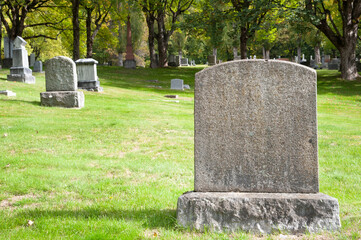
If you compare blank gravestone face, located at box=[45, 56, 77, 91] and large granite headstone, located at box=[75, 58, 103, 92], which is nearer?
blank gravestone face, located at box=[45, 56, 77, 91]

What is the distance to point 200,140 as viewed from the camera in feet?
12.5

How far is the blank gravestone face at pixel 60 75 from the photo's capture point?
13.5m

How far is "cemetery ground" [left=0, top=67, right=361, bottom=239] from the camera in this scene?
3.76 m

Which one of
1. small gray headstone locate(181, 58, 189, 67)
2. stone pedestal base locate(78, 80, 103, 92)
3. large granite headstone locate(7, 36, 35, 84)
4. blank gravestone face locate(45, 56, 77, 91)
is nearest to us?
blank gravestone face locate(45, 56, 77, 91)

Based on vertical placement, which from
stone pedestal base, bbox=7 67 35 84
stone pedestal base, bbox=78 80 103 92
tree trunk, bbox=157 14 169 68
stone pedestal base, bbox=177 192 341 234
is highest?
tree trunk, bbox=157 14 169 68

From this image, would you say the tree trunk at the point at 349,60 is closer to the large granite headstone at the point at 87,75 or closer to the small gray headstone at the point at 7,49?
the large granite headstone at the point at 87,75

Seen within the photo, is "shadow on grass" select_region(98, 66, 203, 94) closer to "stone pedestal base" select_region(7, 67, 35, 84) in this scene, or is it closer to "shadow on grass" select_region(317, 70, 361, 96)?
"stone pedestal base" select_region(7, 67, 35, 84)

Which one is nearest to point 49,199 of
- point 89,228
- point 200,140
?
point 89,228

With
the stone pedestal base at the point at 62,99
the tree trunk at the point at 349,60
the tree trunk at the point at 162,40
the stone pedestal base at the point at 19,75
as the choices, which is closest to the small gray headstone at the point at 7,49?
the stone pedestal base at the point at 19,75

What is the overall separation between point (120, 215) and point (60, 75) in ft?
34.4

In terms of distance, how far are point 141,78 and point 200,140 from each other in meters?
28.7

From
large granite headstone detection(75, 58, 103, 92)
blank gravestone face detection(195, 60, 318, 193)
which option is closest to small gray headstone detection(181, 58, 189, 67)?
large granite headstone detection(75, 58, 103, 92)

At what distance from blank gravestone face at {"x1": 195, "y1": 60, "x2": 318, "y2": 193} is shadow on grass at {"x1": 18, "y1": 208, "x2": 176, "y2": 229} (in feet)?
1.77

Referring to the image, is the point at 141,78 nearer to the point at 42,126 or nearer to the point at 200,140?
the point at 42,126
